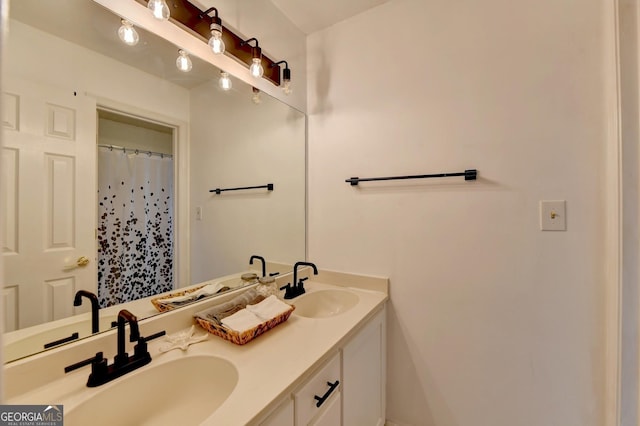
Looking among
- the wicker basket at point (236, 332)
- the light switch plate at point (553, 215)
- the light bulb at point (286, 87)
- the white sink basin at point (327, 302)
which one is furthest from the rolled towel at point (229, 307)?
the light switch plate at point (553, 215)

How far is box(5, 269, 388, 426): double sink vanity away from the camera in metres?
0.71

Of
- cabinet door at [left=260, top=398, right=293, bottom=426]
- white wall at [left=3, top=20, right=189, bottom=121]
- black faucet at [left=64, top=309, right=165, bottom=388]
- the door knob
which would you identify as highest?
white wall at [left=3, top=20, right=189, bottom=121]

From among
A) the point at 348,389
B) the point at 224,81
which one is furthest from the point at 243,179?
the point at 348,389

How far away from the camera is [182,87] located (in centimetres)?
123

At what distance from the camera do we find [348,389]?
1.09 meters

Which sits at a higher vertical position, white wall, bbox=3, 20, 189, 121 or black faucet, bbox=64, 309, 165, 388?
white wall, bbox=3, 20, 189, 121

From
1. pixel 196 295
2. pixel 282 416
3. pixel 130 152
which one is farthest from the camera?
pixel 196 295

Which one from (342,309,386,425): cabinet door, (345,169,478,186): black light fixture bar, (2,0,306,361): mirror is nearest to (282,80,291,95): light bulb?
(2,0,306,361): mirror

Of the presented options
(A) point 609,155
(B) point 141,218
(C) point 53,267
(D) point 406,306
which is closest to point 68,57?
(B) point 141,218

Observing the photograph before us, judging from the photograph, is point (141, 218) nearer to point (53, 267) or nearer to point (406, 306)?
point (53, 267)

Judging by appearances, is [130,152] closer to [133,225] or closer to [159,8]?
[133,225]

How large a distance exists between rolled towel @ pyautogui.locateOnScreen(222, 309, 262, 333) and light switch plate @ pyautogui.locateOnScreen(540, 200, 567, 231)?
1261 mm

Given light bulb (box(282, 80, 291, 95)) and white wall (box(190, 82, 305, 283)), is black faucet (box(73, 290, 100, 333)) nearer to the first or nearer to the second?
white wall (box(190, 82, 305, 283))

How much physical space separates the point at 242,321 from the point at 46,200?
75cm
